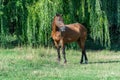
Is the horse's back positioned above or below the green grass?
above

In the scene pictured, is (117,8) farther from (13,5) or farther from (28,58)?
(28,58)

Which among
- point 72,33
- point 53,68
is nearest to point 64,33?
point 72,33

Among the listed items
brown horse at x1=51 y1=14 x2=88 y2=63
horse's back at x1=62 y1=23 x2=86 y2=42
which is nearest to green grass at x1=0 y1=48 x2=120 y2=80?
brown horse at x1=51 y1=14 x2=88 y2=63

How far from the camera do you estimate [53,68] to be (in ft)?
44.4

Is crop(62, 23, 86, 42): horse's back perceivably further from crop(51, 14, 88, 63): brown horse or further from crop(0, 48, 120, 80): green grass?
crop(0, 48, 120, 80): green grass

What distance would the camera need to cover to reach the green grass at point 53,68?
448 inches

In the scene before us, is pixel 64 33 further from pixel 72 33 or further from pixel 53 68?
pixel 53 68

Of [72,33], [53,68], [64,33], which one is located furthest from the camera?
[72,33]

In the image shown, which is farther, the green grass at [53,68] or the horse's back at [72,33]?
the horse's back at [72,33]

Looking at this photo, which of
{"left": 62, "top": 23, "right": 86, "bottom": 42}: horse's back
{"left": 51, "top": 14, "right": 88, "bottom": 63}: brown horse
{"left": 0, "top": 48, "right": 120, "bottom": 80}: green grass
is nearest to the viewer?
{"left": 0, "top": 48, "right": 120, "bottom": 80}: green grass

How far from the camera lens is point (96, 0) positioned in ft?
62.1

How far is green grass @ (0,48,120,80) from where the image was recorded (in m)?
11.4

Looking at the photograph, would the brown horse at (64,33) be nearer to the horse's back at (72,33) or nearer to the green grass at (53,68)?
the horse's back at (72,33)

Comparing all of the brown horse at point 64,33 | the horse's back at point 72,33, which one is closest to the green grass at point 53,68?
the brown horse at point 64,33
